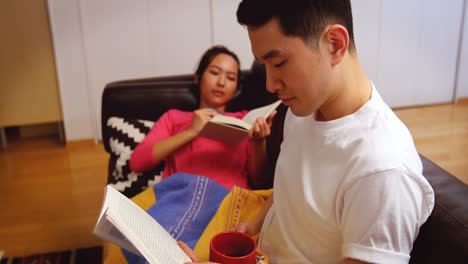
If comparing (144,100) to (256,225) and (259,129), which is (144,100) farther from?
(256,225)

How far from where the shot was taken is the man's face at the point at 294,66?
875mm

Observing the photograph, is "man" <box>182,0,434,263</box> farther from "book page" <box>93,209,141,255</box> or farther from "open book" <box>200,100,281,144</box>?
"open book" <box>200,100,281,144</box>

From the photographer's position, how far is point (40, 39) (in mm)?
2996

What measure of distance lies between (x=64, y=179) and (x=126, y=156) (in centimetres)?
107

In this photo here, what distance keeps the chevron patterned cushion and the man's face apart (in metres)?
1.01

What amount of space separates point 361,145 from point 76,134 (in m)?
2.71

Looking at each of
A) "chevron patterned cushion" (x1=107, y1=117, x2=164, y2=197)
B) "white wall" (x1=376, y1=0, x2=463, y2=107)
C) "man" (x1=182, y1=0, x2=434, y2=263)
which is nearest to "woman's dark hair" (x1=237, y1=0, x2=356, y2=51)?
"man" (x1=182, y1=0, x2=434, y2=263)

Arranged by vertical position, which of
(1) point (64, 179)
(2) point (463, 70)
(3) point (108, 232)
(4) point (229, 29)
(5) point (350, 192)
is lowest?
(1) point (64, 179)

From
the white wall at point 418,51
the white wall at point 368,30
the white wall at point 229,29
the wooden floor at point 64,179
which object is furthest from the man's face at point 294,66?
the white wall at point 418,51

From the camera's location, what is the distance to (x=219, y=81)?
5.99ft

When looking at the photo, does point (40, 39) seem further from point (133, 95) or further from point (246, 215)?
point (246, 215)

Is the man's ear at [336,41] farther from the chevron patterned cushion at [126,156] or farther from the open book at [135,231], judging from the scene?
the chevron patterned cushion at [126,156]

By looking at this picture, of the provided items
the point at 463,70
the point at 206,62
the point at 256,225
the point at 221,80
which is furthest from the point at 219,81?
the point at 463,70

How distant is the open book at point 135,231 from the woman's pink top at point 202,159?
70cm
